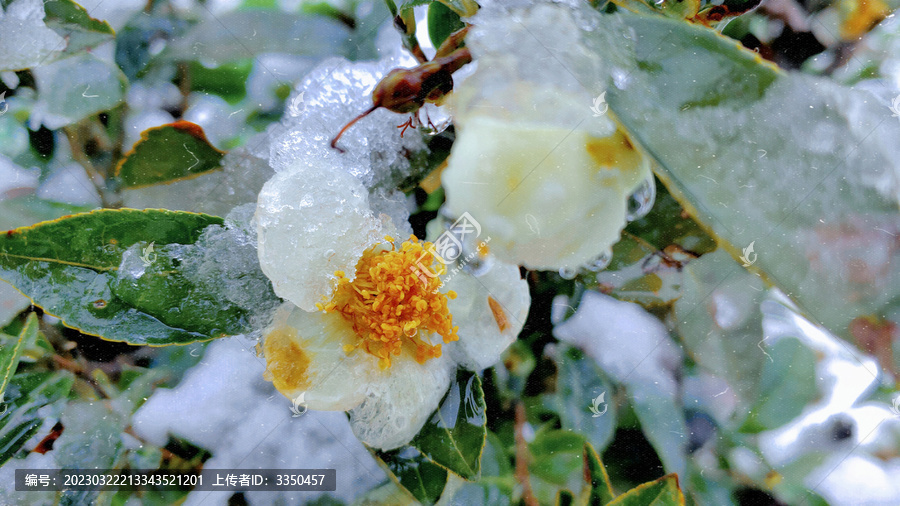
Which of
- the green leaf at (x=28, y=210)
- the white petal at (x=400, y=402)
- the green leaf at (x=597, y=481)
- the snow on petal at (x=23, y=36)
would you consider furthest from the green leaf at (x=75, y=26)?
the green leaf at (x=597, y=481)

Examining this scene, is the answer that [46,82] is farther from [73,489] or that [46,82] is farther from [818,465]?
[818,465]

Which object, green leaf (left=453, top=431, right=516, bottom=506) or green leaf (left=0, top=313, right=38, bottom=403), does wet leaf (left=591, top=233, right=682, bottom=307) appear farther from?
green leaf (left=0, top=313, right=38, bottom=403)

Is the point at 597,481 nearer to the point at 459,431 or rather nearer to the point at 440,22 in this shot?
the point at 459,431

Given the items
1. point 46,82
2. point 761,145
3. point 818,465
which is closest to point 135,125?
point 46,82

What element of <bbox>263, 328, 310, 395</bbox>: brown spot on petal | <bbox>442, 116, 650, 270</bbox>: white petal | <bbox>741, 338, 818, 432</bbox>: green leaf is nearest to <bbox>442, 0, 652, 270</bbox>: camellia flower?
<bbox>442, 116, 650, 270</bbox>: white petal

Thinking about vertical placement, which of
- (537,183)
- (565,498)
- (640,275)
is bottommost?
(565,498)

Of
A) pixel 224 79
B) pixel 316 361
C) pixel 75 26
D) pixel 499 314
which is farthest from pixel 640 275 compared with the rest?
pixel 75 26

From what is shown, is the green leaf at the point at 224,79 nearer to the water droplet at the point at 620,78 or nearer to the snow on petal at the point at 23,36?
the snow on petal at the point at 23,36
